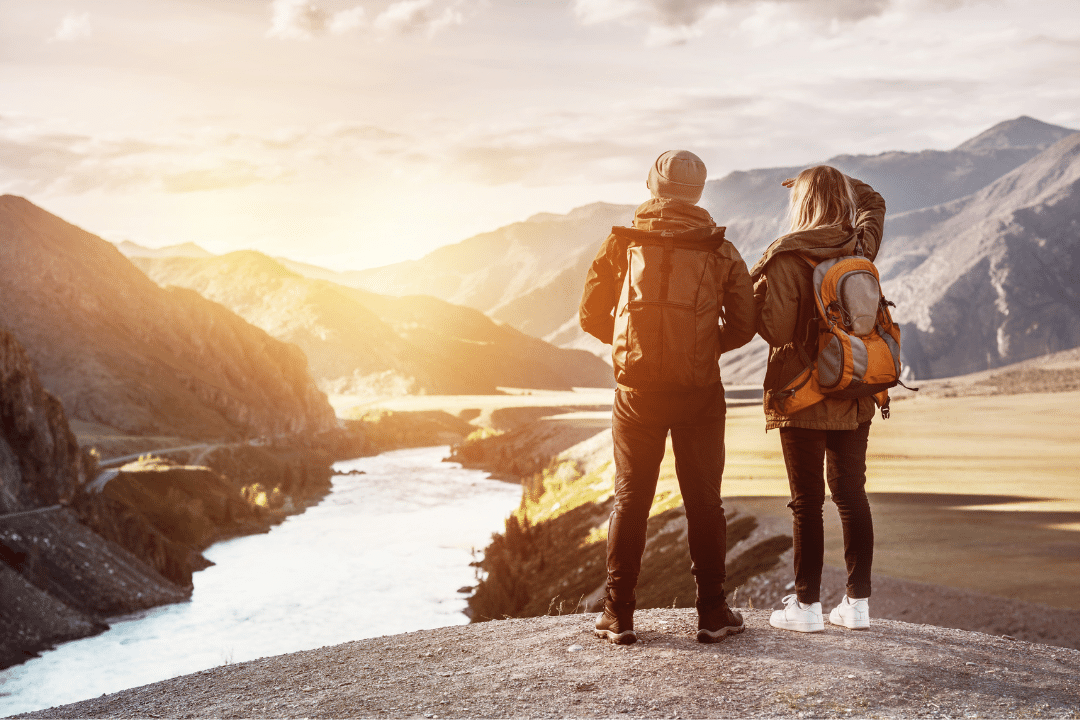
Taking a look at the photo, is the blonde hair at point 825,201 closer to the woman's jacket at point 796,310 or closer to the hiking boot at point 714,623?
the woman's jacket at point 796,310

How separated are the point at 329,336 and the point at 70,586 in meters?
137

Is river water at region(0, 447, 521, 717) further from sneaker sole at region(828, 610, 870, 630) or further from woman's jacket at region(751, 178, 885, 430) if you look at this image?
woman's jacket at region(751, 178, 885, 430)

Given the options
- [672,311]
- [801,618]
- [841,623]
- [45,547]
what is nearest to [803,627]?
[801,618]

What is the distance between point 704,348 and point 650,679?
223cm

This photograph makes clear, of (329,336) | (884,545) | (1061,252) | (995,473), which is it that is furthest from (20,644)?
(1061,252)

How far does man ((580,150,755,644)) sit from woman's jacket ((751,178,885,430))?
18 centimetres

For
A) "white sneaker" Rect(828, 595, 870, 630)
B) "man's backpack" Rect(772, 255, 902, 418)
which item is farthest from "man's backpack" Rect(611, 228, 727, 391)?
"white sneaker" Rect(828, 595, 870, 630)

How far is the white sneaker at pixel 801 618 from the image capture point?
6727mm

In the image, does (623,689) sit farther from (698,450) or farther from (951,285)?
(951,285)

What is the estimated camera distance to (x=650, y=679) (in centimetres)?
579

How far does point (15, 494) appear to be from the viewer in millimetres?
35625

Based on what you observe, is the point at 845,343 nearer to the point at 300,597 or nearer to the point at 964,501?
the point at 964,501

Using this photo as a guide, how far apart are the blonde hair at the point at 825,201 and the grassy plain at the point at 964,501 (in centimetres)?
970

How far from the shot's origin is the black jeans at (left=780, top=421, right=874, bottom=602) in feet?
20.5
